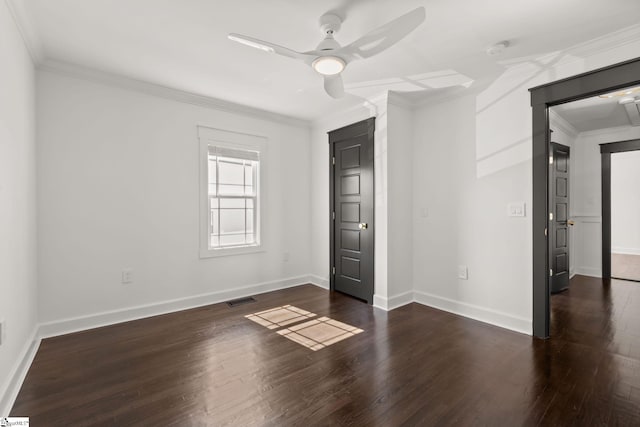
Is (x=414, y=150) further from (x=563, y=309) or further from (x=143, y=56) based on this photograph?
(x=143, y=56)

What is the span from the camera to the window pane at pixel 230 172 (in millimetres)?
4172

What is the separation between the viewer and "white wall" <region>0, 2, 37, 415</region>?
1934 millimetres

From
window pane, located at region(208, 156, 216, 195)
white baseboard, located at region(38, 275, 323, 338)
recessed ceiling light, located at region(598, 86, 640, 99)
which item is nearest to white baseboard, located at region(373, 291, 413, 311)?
white baseboard, located at region(38, 275, 323, 338)

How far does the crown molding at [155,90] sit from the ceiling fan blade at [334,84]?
1.98 meters

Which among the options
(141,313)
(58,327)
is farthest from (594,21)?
(58,327)

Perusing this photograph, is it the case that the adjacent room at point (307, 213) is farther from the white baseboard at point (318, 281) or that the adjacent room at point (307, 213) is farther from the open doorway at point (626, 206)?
the open doorway at point (626, 206)

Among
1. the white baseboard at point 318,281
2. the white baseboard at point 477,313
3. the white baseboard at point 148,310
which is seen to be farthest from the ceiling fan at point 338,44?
the white baseboard at point 318,281

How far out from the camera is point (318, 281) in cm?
487

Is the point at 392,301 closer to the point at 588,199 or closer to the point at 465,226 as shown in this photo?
the point at 465,226

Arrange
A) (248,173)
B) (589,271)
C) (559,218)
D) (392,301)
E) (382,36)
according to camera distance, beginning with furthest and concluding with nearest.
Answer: (589,271)
(559,218)
(248,173)
(392,301)
(382,36)

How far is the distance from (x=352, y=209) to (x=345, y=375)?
239 centimetres

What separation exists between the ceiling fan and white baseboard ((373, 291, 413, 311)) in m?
2.66

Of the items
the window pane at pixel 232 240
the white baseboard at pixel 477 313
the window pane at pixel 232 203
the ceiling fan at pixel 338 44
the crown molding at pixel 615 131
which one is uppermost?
the crown molding at pixel 615 131

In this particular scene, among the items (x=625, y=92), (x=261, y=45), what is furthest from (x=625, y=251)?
(x=261, y=45)
